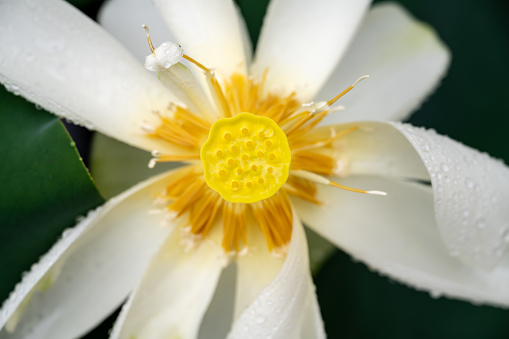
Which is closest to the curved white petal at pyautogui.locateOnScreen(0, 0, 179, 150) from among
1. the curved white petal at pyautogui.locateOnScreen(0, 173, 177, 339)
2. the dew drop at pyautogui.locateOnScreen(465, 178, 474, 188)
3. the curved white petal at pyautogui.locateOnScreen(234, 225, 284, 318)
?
the curved white petal at pyautogui.locateOnScreen(0, 173, 177, 339)

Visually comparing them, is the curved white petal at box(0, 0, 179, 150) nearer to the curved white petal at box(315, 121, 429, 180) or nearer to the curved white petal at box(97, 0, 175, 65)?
the curved white petal at box(97, 0, 175, 65)

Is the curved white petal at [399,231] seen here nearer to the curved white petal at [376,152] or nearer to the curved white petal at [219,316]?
the curved white petal at [376,152]

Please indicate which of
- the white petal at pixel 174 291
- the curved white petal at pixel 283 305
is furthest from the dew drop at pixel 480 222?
the white petal at pixel 174 291

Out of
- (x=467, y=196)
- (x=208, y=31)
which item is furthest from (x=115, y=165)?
(x=467, y=196)

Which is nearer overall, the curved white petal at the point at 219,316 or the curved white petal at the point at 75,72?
the curved white petal at the point at 75,72

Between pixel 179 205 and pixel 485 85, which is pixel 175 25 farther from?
pixel 485 85

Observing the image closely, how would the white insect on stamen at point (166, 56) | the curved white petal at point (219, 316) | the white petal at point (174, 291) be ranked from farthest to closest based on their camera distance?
the curved white petal at point (219, 316)
the white petal at point (174, 291)
the white insect on stamen at point (166, 56)

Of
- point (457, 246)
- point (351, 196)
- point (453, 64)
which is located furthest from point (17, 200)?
point (453, 64)

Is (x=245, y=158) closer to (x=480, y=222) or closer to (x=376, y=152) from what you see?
(x=376, y=152)
